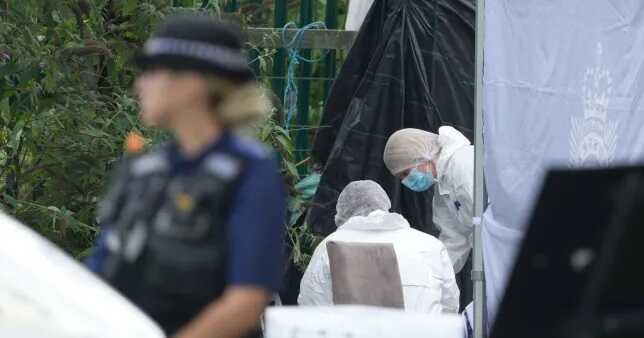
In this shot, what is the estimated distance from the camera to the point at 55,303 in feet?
13.5

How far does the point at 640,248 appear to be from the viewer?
165 inches

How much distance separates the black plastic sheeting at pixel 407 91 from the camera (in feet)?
34.9

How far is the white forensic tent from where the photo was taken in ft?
26.1

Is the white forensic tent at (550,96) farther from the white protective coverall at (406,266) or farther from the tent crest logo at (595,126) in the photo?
the white protective coverall at (406,266)

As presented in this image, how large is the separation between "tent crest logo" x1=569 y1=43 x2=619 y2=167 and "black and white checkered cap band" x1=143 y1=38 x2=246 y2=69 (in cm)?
393

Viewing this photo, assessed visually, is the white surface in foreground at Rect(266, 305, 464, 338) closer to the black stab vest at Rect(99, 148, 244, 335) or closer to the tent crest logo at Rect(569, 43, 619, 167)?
the black stab vest at Rect(99, 148, 244, 335)

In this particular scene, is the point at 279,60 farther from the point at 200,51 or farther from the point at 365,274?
the point at 200,51

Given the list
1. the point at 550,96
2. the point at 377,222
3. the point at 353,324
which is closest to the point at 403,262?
the point at 377,222

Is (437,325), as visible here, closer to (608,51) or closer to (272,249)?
(272,249)

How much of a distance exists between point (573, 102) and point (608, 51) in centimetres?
29

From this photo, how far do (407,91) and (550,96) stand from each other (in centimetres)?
271

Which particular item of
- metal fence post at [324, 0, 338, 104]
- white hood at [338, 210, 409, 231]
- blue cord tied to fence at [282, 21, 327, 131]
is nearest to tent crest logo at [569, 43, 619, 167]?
white hood at [338, 210, 409, 231]

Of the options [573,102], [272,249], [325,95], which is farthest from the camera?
[325,95]

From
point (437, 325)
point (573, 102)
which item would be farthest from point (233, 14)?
point (437, 325)
